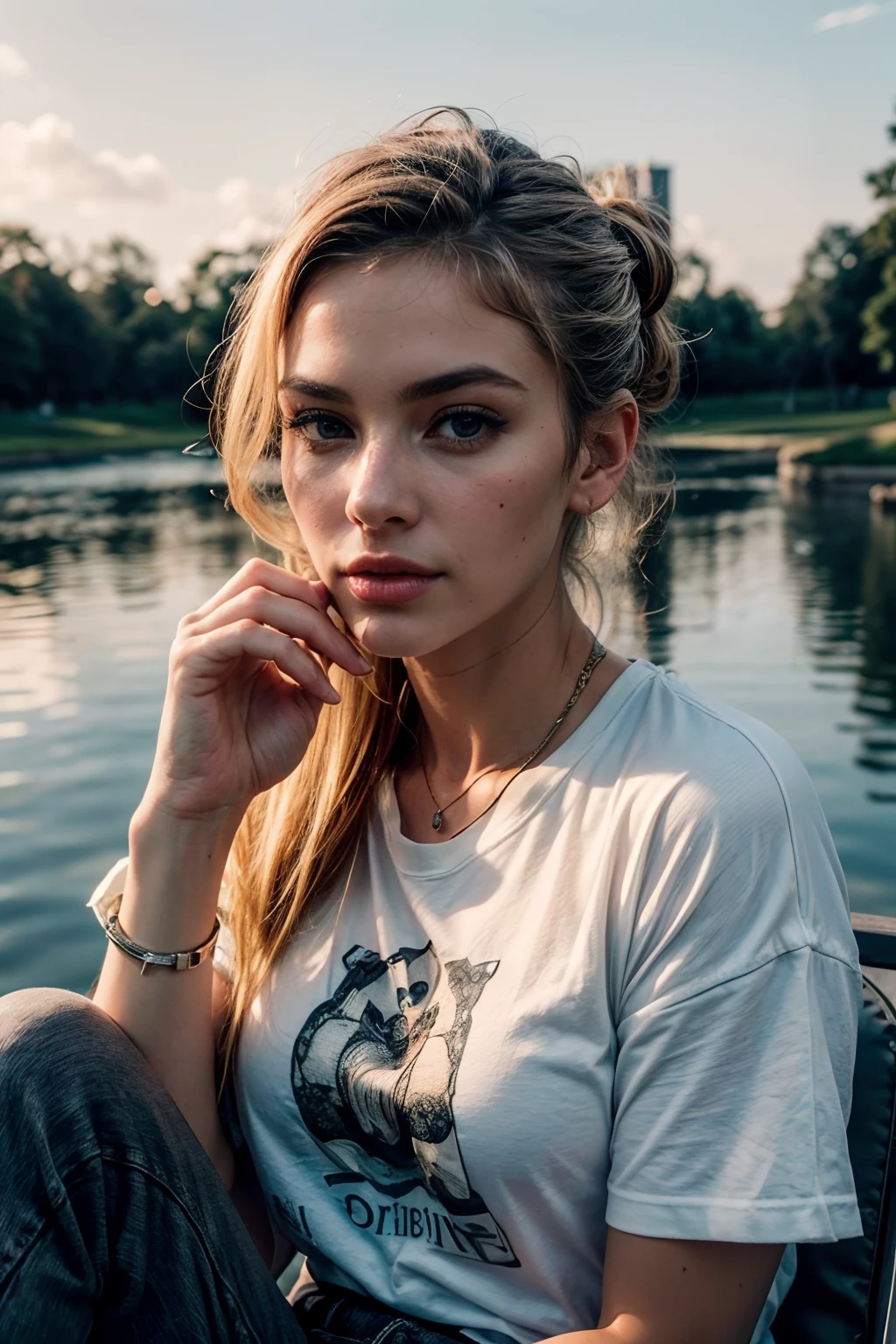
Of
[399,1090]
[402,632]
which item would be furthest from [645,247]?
[399,1090]

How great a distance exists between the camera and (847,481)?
95.7 feet

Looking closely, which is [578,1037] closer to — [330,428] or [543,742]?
[543,742]

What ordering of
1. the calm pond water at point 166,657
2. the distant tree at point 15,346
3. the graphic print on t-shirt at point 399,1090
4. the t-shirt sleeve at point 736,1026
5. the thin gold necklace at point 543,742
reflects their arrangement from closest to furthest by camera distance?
the t-shirt sleeve at point 736,1026 → the graphic print on t-shirt at point 399,1090 → the thin gold necklace at point 543,742 → the calm pond water at point 166,657 → the distant tree at point 15,346

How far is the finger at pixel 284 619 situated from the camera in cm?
191

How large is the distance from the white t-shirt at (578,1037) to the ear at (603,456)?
276 millimetres

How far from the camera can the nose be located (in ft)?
5.54

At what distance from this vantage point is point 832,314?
2479 inches

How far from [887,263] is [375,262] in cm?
4708

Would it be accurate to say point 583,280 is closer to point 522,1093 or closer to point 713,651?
point 522,1093

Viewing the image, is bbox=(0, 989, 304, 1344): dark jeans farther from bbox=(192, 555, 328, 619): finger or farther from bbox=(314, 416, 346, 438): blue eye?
bbox=(314, 416, 346, 438): blue eye

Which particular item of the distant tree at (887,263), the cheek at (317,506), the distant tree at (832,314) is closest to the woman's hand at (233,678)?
the cheek at (317,506)

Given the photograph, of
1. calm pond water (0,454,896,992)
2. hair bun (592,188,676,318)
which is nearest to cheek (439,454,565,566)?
hair bun (592,188,676,318)

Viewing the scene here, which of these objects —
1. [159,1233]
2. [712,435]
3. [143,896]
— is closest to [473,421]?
[143,896]

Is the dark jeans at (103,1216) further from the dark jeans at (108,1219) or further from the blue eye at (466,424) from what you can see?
the blue eye at (466,424)
